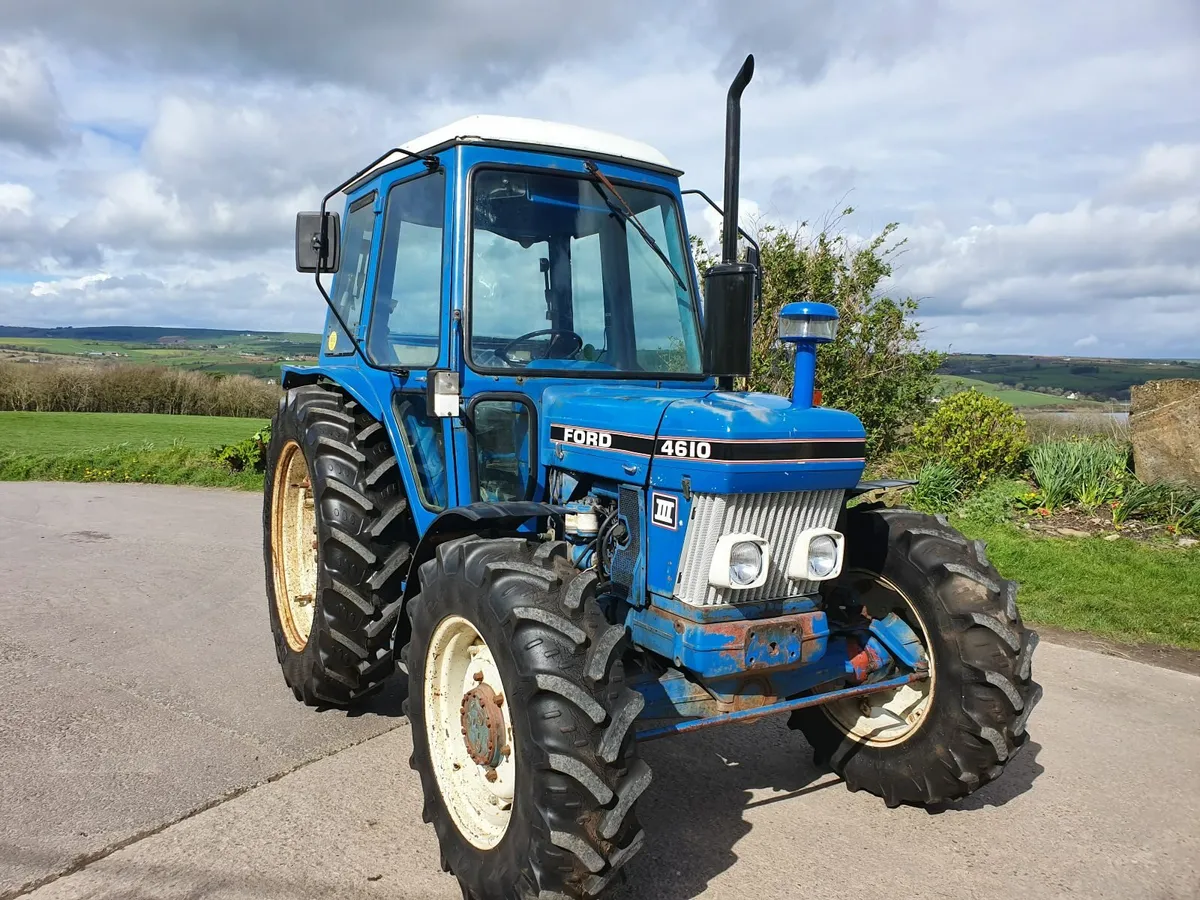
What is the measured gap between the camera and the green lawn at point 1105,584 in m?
6.27

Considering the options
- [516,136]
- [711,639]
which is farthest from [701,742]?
[516,136]

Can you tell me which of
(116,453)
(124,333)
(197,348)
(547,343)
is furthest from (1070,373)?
(124,333)

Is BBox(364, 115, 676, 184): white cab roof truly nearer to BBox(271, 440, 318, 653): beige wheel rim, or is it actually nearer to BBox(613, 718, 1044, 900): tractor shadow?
BBox(271, 440, 318, 653): beige wheel rim

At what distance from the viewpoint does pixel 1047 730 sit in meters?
4.54

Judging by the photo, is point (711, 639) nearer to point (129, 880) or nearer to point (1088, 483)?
point (129, 880)

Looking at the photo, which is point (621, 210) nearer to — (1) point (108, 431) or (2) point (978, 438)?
(2) point (978, 438)

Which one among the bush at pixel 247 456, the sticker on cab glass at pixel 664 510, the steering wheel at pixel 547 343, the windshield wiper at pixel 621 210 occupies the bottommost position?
the bush at pixel 247 456

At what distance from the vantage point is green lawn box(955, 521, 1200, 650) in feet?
20.6

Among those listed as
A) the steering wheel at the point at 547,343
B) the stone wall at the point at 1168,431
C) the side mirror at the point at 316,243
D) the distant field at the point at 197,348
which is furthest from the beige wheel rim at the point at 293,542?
the distant field at the point at 197,348

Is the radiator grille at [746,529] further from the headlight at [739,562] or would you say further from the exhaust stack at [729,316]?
the exhaust stack at [729,316]

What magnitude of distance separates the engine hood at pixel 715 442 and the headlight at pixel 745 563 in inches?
7.3

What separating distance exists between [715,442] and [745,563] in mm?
401

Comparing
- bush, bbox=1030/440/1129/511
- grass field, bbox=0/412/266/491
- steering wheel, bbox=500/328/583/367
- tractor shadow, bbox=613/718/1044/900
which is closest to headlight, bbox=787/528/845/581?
tractor shadow, bbox=613/718/1044/900

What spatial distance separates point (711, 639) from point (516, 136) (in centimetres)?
216
